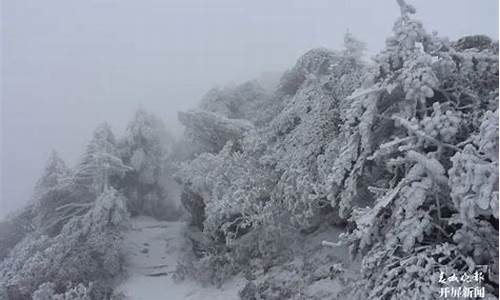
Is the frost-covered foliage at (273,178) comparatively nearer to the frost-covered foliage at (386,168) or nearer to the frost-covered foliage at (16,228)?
the frost-covered foliage at (386,168)

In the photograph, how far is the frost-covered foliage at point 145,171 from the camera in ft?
61.7

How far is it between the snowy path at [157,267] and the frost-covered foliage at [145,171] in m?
0.67

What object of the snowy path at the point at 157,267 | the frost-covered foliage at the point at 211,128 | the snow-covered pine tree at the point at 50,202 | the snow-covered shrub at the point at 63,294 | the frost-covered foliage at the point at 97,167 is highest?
Result: the frost-covered foliage at the point at 211,128

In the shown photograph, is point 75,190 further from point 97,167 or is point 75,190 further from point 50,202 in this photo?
point 97,167

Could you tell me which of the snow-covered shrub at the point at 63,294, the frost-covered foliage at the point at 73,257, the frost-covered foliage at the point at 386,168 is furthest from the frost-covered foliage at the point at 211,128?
the snow-covered shrub at the point at 63,294

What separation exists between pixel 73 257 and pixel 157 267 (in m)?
2.33

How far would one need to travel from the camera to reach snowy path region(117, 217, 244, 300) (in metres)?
12.3

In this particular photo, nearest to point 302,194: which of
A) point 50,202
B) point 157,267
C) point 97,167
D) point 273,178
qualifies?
point 273,178

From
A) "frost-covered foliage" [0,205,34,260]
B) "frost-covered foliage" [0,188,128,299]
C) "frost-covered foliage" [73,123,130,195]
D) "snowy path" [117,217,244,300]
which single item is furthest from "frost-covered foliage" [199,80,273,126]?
"frost-covered foliage" [0,205,34,260]

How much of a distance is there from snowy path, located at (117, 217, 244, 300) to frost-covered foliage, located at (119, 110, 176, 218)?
67cm

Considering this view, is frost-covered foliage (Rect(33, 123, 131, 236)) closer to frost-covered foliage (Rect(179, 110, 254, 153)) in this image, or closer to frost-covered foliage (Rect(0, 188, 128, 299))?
frost-covered foliage (Rect(0, 188, 128, 299))

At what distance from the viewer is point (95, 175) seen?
53.1 ft

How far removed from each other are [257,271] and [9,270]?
7429 millimetres

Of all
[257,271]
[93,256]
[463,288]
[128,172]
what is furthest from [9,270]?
[463,288]
